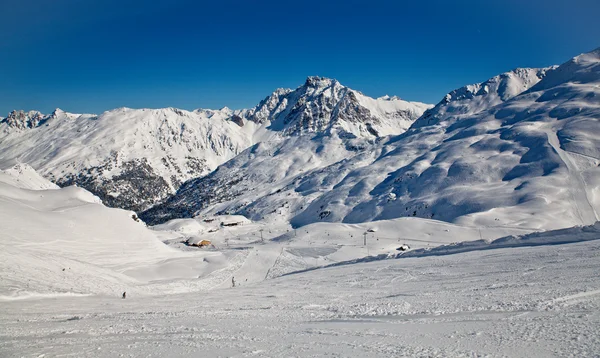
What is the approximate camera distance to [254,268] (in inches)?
2167

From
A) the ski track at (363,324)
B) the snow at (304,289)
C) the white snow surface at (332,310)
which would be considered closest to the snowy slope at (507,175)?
the snow at (304,289)

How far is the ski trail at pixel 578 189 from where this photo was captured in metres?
93.6

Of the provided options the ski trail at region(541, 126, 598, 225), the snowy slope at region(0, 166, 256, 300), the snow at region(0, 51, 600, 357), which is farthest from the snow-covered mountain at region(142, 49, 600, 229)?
the snowy slope at region(0, 166, 256, 300)

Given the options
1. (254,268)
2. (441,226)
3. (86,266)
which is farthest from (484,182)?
(86,266)

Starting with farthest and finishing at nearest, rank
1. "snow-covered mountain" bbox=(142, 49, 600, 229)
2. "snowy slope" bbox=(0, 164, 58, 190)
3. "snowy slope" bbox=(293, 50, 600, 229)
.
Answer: "snow-covered mountain" bbox=(142, 49, 600, 229) → "snowy slope" bbox=(293, 50, 600, 229) → "snowy slope" bbox=(0, 164, 58, 190)

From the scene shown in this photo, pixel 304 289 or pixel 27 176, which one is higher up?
pixel 27 176

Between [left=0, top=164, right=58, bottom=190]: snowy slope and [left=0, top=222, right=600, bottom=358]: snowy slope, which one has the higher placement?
[left=0, top=164, right=58, bottom=190]: snowy slope

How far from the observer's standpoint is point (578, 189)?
352ft

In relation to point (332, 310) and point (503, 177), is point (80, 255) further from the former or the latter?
point (503, 177)

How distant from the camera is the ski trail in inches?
3686

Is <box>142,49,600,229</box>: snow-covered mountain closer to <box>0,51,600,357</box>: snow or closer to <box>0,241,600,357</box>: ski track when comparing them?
<box>0,51,600,357</box>: snow

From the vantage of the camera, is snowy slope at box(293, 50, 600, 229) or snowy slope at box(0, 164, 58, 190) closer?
snowy slope at box(0, 164, 58, 190)

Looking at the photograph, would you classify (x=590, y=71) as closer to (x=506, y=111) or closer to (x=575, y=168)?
(x=506, y=111)

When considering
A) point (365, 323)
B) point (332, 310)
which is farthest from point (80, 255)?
point (365, 323)
